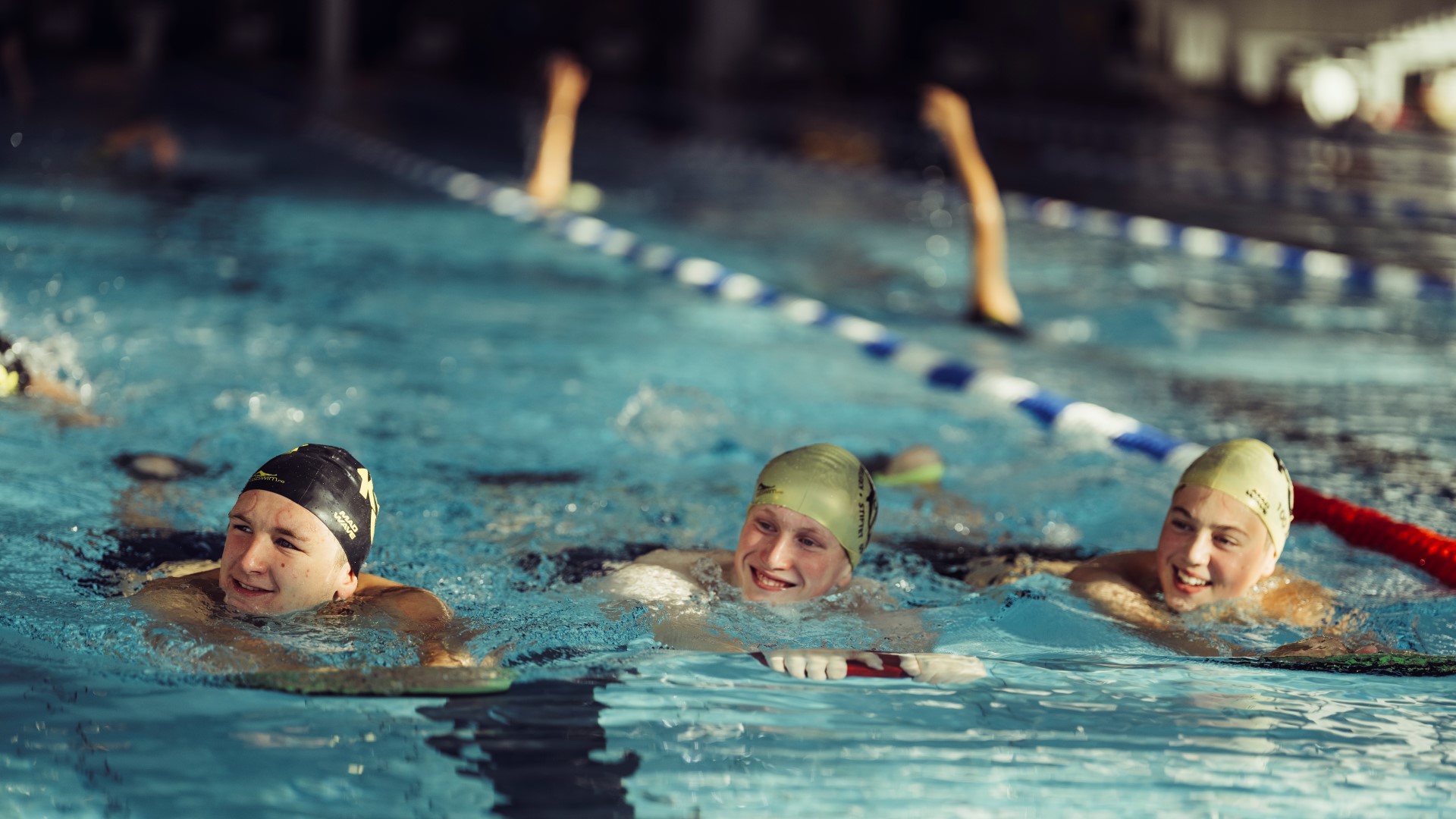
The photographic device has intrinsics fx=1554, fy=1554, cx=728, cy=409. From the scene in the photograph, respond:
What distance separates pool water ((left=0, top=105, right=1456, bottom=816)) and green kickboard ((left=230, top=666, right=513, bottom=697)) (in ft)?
0.14

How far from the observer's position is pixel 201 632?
3.13m

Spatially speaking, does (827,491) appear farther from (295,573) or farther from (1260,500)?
(295,573)

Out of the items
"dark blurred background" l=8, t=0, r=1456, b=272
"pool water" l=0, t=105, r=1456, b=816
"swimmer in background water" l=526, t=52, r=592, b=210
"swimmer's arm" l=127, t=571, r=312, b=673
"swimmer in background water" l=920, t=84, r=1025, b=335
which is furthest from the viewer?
"dark blurred background" l=8, t=0, r=1456, b=272

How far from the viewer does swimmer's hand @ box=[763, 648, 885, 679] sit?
3100 mm

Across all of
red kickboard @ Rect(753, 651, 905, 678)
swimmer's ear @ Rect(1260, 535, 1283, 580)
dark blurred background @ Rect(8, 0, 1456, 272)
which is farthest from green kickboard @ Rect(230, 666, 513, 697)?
dark blurred background @ Rect(8, 0, 1456, 272)

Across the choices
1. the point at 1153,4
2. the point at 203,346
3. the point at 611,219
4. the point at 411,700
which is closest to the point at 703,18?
the point at 1153,4

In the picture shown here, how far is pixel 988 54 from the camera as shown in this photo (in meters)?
27.5

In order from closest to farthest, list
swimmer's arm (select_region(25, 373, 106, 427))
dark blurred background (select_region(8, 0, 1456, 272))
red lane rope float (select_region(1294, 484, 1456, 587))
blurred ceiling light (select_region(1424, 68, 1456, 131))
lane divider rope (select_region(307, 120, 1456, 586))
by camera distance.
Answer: red lane rope float (select_region(1294, 484, 1456, 587))
lane divider rope (select_region(307, 120, 1456, 586))
swimmer's arm (select_region(25, 373, 106, 427))
dark blurred background (select_region(8, 0, 1456, 272))
blurred ceiling light (select_region(1424, 68, 1456, 131))

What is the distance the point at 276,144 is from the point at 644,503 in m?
12.3

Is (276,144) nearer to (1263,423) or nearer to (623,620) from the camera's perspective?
(1263,423)

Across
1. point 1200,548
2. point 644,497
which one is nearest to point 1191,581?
point 1200,548

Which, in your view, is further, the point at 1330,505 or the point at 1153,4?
the point at 1153,4

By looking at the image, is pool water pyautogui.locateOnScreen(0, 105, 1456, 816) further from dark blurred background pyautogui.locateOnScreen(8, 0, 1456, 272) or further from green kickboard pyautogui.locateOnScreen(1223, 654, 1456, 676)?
dark blurred background pyautogui.locateOnScreen(8, 0, 1456, 272)

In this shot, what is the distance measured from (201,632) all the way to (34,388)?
225cm
